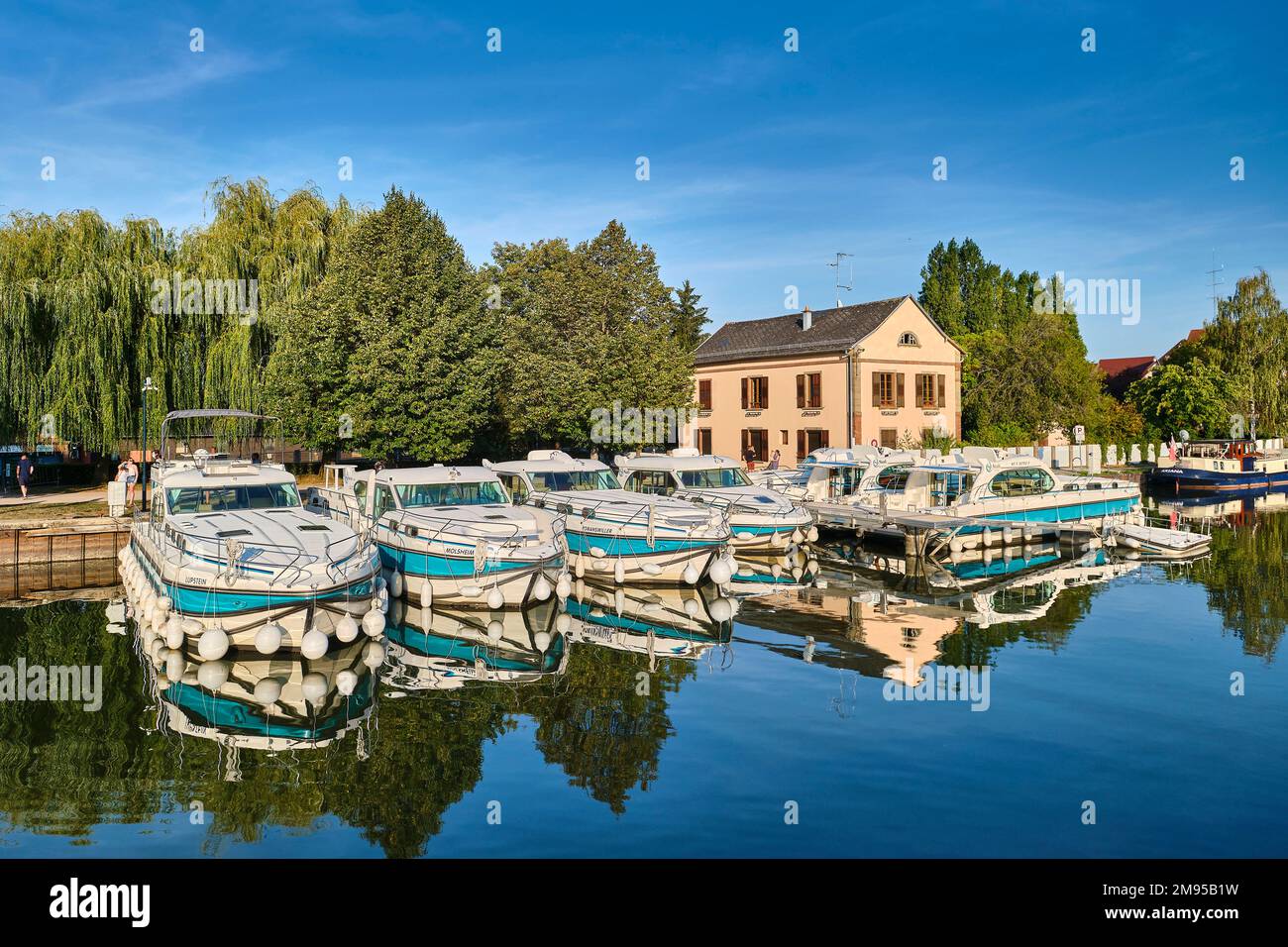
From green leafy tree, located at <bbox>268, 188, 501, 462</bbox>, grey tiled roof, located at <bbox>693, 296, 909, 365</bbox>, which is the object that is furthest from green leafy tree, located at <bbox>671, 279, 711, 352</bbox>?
green leafy tree, located at <bbox>268, 188, 501, 462</bbox>

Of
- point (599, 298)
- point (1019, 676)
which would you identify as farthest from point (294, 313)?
point (1019, 676)

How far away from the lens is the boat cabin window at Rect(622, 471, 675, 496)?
2927 cm

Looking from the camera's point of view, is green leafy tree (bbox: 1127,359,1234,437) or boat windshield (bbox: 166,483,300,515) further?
green leafy tree (bbox: 1127,359,1234,437)

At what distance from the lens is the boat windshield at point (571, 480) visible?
2712 cm

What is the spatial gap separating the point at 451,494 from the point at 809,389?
33.3m

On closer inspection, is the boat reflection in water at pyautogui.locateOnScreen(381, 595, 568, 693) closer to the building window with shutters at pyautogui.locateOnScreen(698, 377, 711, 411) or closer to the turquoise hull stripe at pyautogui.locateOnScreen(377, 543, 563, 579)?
the turquoise hull stripe at pyautogui.locateOnScreen(377, 543, 563, 579)

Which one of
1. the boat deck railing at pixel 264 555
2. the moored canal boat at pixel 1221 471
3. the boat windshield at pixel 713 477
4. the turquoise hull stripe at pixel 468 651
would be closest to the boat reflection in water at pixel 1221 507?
the moored canal boat at pixel 1221 471

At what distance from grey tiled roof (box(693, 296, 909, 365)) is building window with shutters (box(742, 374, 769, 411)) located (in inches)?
54.9

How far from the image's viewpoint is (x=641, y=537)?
23.5 metres

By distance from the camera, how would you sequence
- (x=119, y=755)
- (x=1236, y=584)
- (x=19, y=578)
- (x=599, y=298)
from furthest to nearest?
(x=599, y=298)
(x=19, y=578)
(x=1236, y=584)
(x=119, y=755)
